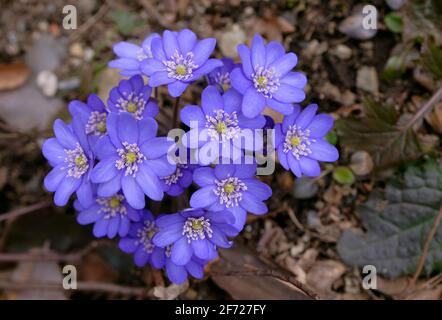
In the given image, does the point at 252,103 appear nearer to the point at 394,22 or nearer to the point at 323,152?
the point at 323,152

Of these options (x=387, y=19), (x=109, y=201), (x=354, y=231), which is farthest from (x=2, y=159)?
(x=387, y=19)

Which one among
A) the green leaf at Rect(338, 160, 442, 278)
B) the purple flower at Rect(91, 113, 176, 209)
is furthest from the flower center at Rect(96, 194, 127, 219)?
the green leaf at Rect(338, 160, 442, 278)

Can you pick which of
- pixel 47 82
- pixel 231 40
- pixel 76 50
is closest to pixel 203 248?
pixel 231 40

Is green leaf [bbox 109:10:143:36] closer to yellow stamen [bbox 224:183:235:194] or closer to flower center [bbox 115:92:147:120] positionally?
flower center [bbox 115:92:147:120]

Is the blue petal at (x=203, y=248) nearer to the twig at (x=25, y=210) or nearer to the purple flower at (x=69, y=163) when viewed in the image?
the purple flower at (x=69, y=163)

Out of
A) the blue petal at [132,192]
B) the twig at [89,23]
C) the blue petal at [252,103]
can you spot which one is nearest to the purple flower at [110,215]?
the blue petal at [132,192]
